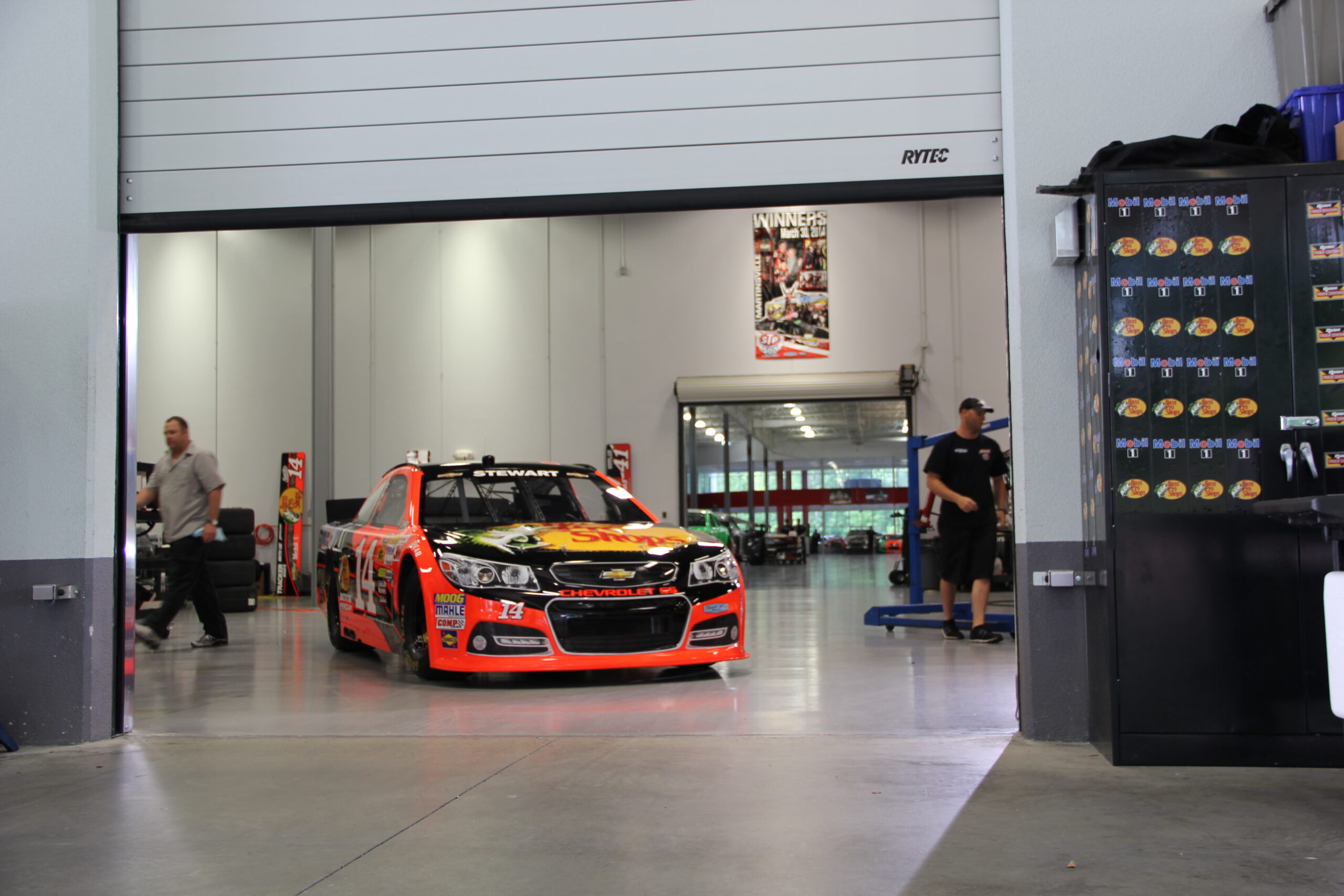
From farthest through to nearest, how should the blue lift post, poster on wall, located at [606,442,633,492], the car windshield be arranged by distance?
poster on wall, located at [606,442,633,492], the blue lift post, the car windshield

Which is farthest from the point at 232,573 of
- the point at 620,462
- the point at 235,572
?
the point at 620,462

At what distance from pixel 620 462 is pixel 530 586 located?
11762 millimetres

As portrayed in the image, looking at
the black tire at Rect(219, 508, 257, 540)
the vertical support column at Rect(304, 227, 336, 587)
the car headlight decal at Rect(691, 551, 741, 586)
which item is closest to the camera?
the car headlight decal at Rect(691, 551, 741, 586)

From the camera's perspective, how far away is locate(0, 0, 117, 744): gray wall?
159 inches

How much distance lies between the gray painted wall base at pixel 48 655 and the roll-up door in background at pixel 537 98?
142 centimetres

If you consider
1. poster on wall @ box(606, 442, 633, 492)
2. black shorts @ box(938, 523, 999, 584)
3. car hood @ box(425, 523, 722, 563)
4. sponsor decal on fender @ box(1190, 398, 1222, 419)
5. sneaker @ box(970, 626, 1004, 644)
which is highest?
poster on wall @ box(606, 442, 633, 492)

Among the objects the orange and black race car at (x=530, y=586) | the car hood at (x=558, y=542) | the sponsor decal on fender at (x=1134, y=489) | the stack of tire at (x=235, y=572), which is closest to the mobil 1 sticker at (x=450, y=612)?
the orange and black race car at (x=530, y=586)

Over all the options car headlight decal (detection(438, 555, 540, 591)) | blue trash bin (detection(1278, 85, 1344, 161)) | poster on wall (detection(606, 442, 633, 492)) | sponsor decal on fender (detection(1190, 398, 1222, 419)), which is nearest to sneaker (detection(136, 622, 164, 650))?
car headlight decal (detection(438, 555, 540, 591))

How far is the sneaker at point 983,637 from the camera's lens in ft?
23.3

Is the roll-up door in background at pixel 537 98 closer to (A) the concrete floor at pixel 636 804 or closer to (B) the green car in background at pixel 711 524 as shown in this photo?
(A) the concrete floor at pixel 636 804

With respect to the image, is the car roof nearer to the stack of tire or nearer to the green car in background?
the stack of tire

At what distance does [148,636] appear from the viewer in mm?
7328

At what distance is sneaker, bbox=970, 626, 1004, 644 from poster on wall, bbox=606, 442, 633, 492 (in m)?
10.1

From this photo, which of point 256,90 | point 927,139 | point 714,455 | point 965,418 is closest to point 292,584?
point 965,418
